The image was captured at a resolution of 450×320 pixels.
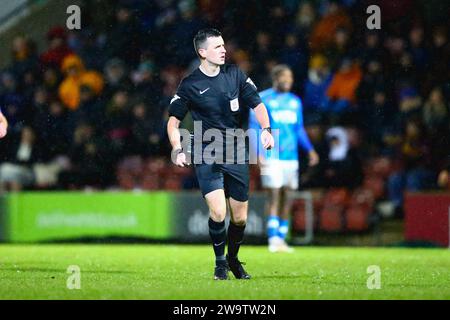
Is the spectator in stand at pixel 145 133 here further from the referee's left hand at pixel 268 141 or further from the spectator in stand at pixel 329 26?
the referee's left hand at pixel 268 141

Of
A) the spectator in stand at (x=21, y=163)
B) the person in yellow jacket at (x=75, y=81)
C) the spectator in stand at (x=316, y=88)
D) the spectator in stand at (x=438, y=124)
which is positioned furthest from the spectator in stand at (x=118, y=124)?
the spectator in stand at (x=438, y=124)

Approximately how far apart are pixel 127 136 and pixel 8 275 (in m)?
8.19

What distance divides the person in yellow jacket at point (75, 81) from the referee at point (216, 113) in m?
9.57

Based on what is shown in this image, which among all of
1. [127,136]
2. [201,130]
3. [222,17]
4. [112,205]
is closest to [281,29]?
[222,17]

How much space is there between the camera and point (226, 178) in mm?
9070

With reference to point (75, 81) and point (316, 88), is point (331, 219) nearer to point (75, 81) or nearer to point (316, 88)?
point (316, 88)

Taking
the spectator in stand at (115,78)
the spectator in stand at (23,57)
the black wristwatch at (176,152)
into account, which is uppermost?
the spectator in stand at (23,57)

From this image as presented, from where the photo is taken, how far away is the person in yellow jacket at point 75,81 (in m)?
18.4

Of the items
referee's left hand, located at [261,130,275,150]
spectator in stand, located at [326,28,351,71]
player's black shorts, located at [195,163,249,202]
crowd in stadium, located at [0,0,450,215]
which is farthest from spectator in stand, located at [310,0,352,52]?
referee's left hand, located at [261,130,275,150]

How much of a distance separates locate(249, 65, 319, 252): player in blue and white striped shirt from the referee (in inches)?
165
